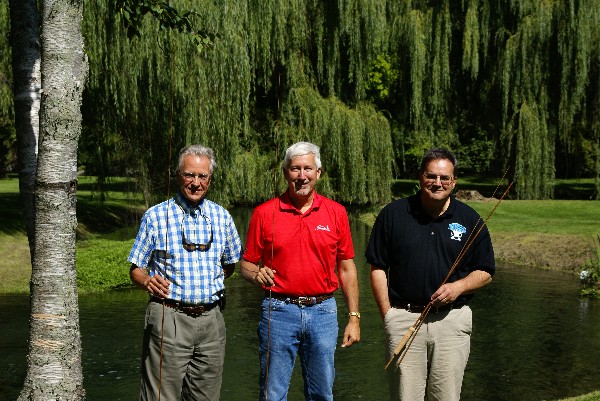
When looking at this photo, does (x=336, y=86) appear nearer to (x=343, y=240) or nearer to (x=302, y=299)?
(x=343, y=240)

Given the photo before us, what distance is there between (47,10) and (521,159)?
1843cm

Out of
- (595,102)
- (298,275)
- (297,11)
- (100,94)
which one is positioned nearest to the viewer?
(298,275)

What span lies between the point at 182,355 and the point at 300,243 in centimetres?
88

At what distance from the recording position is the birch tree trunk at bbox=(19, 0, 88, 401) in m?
5.67

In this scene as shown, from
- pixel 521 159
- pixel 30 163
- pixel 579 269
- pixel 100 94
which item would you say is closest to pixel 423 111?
pixel 521 159

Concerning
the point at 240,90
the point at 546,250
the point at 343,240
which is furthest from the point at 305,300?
the point at 546,250

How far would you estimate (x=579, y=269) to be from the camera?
17.3m

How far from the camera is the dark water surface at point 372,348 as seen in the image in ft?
29.0

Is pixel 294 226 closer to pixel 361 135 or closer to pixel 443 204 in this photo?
pixel 443 204

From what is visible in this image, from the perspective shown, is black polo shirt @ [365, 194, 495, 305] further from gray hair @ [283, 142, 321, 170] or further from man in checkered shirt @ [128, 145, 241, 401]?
man in checkered shirt @ [128, 145, 241, 401]

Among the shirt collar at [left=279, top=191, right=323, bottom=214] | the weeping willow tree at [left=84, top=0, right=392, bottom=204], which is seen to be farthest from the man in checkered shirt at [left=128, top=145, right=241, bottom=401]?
the weeping willow tree at [left=84, top=0, right=392, bottom=204]

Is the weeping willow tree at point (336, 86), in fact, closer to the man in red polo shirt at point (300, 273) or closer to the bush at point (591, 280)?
the man in red polo shirt at point (300, 273)

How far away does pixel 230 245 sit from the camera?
5.25 meters

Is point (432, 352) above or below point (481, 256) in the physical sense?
Result: below
